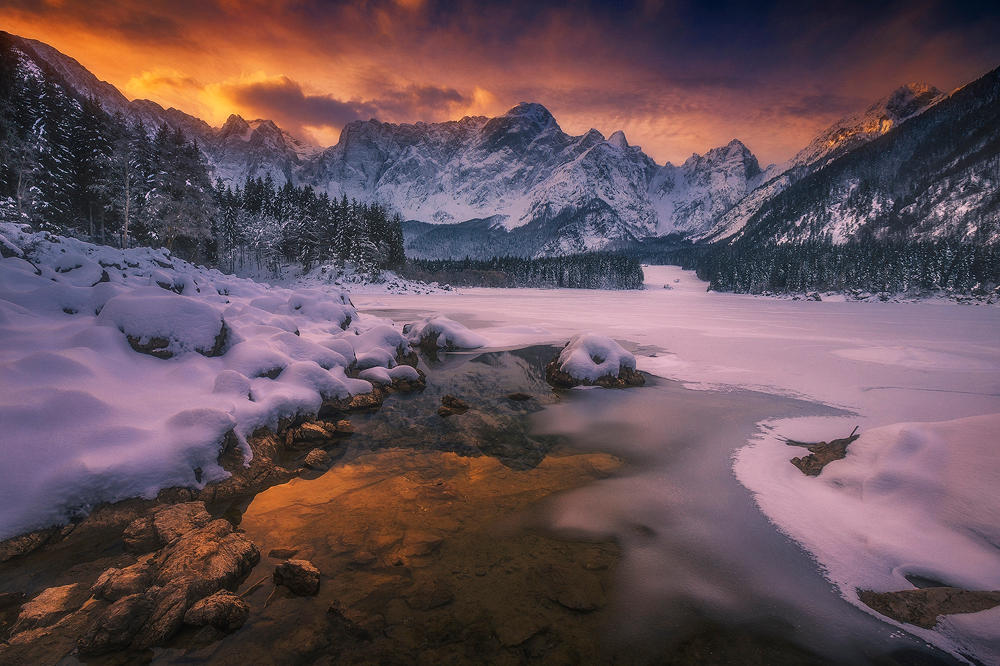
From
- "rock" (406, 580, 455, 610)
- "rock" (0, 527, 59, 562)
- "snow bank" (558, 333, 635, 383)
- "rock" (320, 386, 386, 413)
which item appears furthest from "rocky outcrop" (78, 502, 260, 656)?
"snow bank" (558, 333, 635, 383)

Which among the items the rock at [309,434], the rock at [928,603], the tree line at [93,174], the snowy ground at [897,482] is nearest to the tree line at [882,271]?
the snowy ground at [897,482]

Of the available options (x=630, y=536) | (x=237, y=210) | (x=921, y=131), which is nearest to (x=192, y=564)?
(x=630, y=536)

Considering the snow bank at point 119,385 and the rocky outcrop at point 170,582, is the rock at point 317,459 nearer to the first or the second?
the snow bank at point 119,385

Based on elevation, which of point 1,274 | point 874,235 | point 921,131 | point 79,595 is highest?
point 921,131

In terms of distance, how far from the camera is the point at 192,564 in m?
4.34

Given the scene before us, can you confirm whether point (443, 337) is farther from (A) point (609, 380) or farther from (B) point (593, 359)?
(A) point (609, 380)

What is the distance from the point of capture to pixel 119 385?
7148 mm

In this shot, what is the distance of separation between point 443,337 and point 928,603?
18327 mm

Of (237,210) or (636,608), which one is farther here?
(237,210)

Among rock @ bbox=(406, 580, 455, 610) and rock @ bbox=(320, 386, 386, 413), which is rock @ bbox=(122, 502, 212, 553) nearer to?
rock @ bbox=(406, 580, 455, 610)

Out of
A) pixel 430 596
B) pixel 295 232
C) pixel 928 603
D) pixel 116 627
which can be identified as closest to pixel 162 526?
pixel 116 627

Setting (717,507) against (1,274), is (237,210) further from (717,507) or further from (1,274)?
(717,507)

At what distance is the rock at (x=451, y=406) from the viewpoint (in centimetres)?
1071

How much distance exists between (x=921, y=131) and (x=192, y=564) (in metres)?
292
